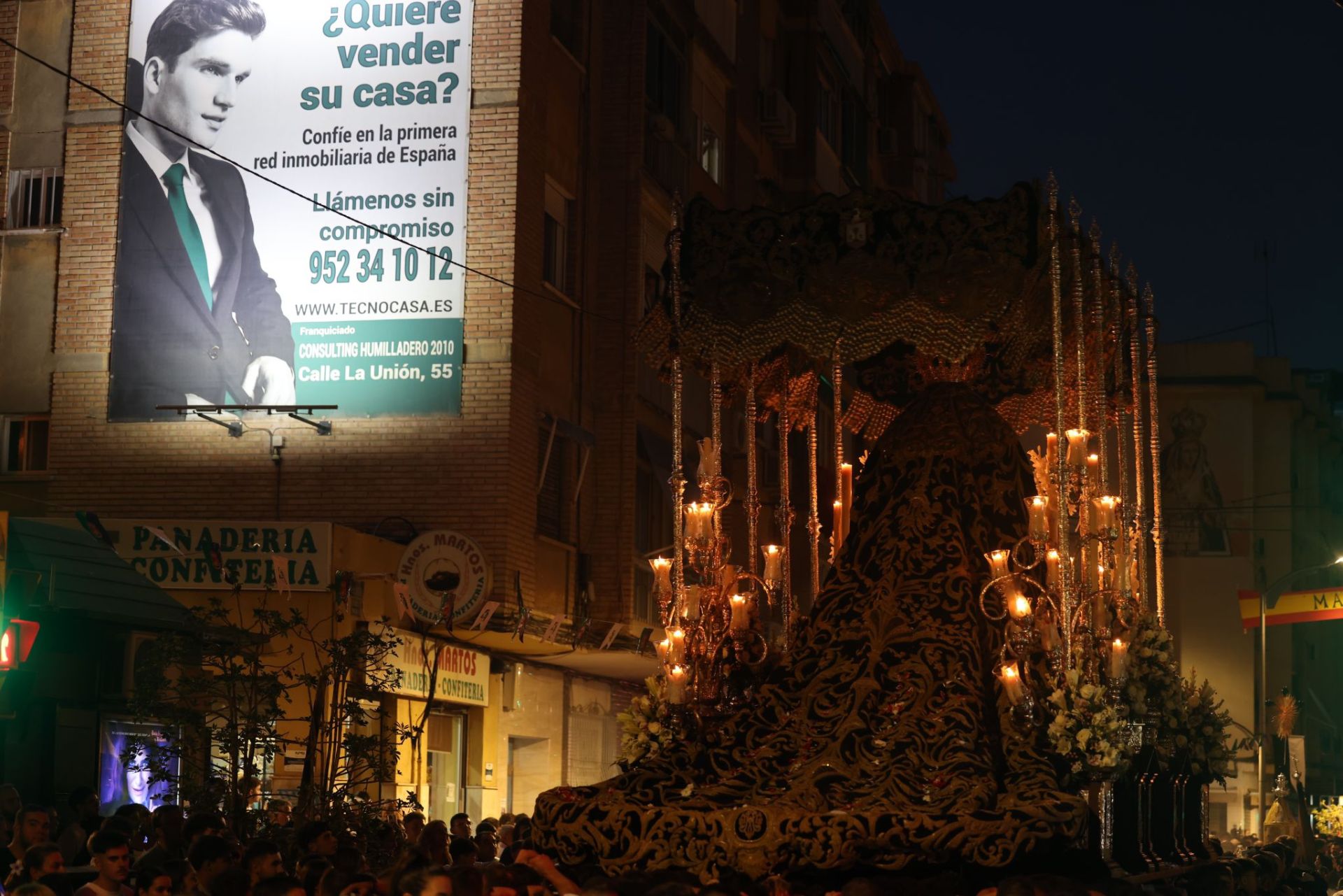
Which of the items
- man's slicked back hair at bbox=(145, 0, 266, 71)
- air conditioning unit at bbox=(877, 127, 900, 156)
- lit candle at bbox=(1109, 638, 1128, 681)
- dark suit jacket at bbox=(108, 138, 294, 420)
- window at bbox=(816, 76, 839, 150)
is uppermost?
air conditioning unit at bbox=(877, 127, 900, 156)

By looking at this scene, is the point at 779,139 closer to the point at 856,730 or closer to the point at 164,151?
the point at 164,151

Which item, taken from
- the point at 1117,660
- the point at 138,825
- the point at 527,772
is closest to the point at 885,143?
the point at 527,772

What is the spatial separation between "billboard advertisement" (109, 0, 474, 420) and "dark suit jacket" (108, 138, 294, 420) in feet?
0.06

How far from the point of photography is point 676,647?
12.4 metres

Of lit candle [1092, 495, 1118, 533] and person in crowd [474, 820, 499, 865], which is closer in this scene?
lit candle [1092, 495, 1118, 533]

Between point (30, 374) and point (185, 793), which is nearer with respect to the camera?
point (185, 793)

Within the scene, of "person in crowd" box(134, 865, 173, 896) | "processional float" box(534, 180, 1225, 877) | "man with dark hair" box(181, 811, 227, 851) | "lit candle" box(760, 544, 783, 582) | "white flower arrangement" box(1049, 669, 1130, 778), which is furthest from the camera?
"lit candle" box(760, 544, 783, 582)

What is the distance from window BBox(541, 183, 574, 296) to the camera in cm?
2322

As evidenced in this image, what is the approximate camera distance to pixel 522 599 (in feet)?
70.1

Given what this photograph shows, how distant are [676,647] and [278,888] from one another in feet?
16.4

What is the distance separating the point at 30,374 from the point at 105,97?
330 cm

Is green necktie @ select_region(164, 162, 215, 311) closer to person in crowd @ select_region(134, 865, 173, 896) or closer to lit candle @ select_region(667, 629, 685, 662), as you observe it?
lit candle @ select_region(667, 629, 685, 662)

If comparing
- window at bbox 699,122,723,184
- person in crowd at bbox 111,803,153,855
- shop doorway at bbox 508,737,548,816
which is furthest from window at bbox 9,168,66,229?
person in crowd at bbox 111,803,153,855

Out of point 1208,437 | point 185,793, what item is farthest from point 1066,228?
point 1208,437
